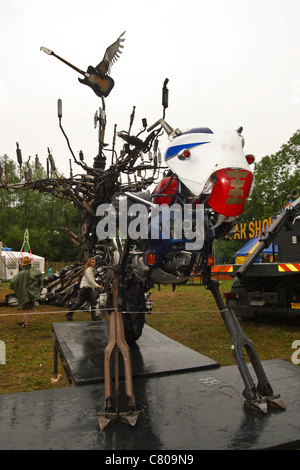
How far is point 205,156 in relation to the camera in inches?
89.8

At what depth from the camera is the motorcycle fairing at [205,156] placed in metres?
2.25

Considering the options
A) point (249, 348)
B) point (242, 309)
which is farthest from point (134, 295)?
point (242, 309)

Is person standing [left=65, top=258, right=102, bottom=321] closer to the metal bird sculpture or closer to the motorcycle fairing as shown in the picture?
the metal bird sculpture

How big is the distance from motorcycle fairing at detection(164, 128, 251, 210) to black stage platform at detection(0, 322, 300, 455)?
1391 mm

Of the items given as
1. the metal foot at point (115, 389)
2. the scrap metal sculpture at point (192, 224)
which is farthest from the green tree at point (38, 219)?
the metal foot at point (115, 389)

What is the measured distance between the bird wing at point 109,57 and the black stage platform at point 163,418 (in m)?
5.05

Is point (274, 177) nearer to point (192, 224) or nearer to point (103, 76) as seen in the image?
point (103, 76)

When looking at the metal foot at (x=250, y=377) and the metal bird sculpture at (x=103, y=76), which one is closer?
the metal foot at (x=250, y=377)

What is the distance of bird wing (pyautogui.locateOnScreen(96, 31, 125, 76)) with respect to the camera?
6.21 meters

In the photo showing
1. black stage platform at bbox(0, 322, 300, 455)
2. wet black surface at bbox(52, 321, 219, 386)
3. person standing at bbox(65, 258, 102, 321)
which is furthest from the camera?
person standing at bbox(65, 258, 102, 321)

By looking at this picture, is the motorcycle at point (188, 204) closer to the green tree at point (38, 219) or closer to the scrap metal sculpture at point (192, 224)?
the scrap metal sculpture at point (192, 224)

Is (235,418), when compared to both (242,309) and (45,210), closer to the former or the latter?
(242,309)

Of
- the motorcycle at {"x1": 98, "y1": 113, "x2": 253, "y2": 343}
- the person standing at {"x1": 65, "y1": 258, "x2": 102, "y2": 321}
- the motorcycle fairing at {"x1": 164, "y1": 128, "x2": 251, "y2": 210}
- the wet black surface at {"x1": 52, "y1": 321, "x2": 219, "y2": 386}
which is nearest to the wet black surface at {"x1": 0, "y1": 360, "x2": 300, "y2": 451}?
the wet black surface at {"x1": 52, "y1": 321, "x2": 219, "y2": 386}

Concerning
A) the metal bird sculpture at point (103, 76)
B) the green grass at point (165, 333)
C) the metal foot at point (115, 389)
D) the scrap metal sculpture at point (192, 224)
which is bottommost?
the green grass at point (165, 333)
